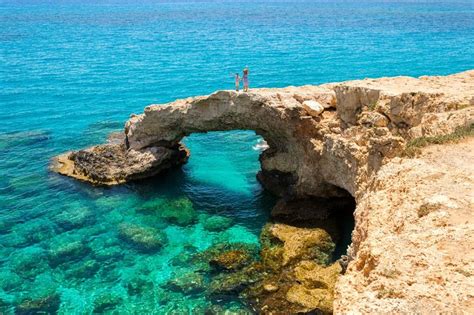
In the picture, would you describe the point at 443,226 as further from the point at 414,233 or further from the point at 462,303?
the point at 462,303

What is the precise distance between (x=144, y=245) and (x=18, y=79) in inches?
1705

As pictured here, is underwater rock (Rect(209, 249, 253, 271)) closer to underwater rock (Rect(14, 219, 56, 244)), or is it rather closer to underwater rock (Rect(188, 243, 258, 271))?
underwater rock (Rect(188, 243, 258, 271))

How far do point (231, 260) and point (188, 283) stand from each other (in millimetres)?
2378

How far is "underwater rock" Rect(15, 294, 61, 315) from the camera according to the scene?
63.8ft

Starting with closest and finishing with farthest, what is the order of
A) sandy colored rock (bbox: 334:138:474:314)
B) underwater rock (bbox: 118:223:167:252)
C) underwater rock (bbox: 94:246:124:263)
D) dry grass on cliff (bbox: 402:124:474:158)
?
sandy colored rock (bbox: 334:138:474:314) < dry grass on cliff (bbox: 402:124:474:158) < underwater rock (bbox: 94:246:124:263) < underwater rock (bbox: 118:223:167:252)

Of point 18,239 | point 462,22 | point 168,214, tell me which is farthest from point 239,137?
point 462,22

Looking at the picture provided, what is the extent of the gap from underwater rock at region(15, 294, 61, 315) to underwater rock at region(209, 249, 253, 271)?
718cm

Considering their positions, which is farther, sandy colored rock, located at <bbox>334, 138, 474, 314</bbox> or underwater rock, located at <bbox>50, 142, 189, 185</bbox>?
underwater rock, located at <bbox>50, 142, 189, 185</bbox>

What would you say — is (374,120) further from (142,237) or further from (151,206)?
(151,206)

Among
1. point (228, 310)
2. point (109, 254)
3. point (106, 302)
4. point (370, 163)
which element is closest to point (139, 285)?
point (106, 302)

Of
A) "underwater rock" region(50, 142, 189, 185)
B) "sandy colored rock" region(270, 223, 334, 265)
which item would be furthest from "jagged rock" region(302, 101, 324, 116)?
"underwater rock" region(50, 142, 189, 185)

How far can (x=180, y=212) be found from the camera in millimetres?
27406

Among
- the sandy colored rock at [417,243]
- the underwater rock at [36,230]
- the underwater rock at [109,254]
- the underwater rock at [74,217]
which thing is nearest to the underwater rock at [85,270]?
the underwater rock at [109,254]

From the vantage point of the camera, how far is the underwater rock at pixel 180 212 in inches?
1044
